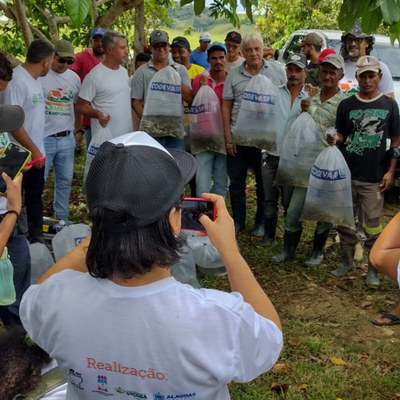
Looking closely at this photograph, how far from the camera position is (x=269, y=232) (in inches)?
207

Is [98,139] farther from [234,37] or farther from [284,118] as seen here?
[234,37]

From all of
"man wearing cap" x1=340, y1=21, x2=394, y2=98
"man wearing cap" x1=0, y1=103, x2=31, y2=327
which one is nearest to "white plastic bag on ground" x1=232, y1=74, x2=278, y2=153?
"man wearing cap" x1=340, y1=21, x2=394, y2=98

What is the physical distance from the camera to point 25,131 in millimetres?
4465

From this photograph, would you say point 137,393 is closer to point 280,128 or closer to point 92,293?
point 92,293

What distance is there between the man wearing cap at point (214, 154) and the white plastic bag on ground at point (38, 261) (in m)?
1.82

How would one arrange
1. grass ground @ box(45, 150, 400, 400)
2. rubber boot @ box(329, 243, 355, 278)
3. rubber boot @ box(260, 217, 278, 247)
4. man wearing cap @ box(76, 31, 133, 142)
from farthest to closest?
rubber boot @ box(260, 217, 278, 247) < man wearing cap @ box(76, 31, 133, 142) < rubber boot @ box(329, 243, 355, 278) < grass ground @ box(45, 150, 400, 400)

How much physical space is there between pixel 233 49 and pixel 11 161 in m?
3.73

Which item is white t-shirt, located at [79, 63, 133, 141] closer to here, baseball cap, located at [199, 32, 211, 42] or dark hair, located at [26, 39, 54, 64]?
dark hair, located at [26, 39, 54, 64]

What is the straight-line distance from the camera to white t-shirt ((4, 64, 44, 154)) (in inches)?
177

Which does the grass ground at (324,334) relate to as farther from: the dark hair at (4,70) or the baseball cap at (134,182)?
the baseball cap at (134,182)

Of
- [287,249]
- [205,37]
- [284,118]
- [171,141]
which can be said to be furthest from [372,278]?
[205,37]

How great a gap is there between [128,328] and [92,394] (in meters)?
0.22

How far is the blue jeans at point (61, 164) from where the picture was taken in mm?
5160

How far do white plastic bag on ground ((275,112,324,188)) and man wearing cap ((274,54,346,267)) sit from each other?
6 cm
